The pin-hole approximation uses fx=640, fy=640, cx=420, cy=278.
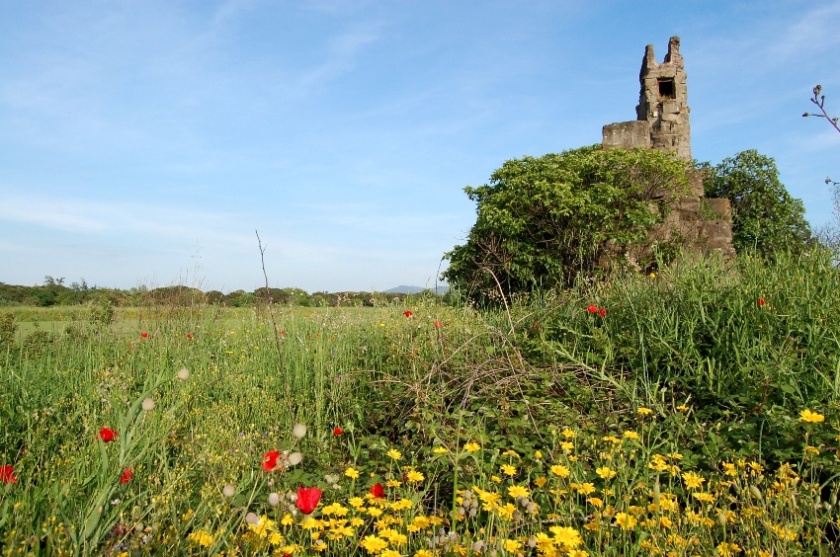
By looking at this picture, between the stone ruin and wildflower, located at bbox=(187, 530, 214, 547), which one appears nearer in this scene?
wildflower, located at bbox=(187, 530, 214, 547)

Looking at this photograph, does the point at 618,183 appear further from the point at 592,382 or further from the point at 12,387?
the point at 12,387

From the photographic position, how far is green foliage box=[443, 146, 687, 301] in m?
10.6

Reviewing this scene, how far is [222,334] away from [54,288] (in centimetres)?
777

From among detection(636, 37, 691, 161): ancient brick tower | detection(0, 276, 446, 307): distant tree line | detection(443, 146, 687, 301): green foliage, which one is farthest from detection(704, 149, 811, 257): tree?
detection(0, 276, 446, 307): distant tree line

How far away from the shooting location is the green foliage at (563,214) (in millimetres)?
10594

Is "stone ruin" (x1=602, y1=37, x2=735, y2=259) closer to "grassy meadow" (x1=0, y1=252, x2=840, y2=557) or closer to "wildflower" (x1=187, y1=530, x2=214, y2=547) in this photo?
"grassy meadow" (x1=0, y1=252, x2=840, y2=557)

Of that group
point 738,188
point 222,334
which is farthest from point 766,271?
point 738,188

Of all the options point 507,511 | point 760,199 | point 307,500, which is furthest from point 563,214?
point 760,199

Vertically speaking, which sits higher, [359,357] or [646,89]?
[646,89]

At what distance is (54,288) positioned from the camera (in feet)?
43.2

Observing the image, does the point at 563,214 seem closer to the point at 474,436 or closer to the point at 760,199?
the point at 474,436

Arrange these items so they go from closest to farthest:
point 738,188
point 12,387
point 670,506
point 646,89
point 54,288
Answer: point 670,506 < point 12,387 < point 54,288 < point 646,89 < point 738,188

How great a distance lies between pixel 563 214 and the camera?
10.6m

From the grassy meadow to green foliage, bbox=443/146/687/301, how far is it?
4.63 metres
